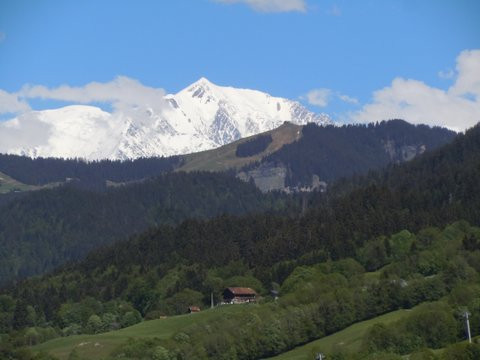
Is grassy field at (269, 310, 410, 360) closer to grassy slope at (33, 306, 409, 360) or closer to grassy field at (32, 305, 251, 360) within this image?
grassy slope at (33, 306, 409, 360)

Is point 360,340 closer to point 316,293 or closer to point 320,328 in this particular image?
point 320,328

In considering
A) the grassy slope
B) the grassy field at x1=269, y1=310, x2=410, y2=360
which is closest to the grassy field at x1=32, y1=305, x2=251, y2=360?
the grassy slope

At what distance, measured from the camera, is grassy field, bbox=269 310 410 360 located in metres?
153

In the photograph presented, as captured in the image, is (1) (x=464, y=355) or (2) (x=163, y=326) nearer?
(1) (x=464, y=355)

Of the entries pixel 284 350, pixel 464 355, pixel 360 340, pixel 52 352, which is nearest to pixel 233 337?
pixel 284 350

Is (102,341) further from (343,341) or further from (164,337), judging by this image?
(343,341)

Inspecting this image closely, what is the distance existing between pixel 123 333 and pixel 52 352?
14968 millimetres

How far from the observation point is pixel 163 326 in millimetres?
199875

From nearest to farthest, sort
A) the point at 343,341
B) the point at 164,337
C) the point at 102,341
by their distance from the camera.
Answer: the point at 343,341, the point at 164,337, the point at 102,341

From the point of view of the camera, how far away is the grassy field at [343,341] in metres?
153

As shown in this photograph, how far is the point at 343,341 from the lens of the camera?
160500 mm

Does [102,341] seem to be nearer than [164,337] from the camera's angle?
No

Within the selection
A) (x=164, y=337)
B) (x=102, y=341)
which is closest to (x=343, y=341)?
(x=164, y=337)

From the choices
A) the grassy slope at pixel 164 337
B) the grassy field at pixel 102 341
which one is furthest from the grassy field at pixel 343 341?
the grassy field at pixel 102 341
